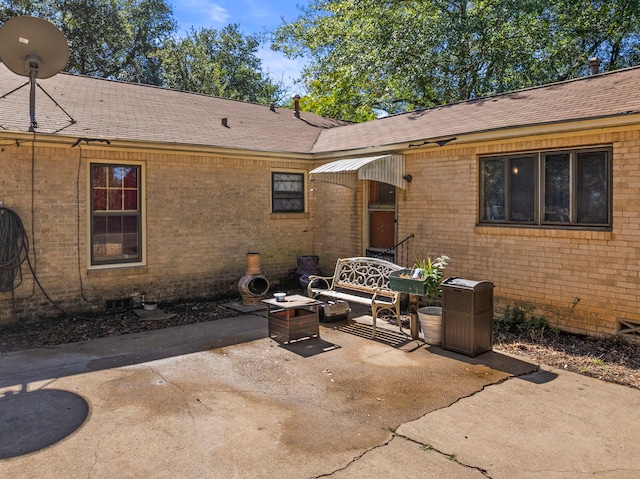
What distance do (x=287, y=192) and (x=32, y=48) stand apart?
19.0 ft

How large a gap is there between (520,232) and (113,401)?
632cm

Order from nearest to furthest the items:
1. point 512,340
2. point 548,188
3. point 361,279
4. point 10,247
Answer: point 512,340 < point 548,188 < point 10,247 < point 361,279

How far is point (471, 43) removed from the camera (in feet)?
59.6

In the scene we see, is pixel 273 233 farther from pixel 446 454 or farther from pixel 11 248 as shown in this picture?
pixel 446 454

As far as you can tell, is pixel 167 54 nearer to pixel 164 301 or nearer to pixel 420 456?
pixel 164 301

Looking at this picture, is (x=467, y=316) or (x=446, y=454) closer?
(x=446, y=454)

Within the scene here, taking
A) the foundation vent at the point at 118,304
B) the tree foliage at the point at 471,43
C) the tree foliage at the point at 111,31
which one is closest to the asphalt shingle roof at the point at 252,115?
the foundation vent at the point at 118,304

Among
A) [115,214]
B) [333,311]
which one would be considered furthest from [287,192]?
[333,311]

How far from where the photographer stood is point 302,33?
Result: 2455cm

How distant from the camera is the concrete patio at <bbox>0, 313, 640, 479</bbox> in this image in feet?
12.1

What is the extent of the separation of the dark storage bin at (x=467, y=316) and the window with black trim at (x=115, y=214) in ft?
19.6

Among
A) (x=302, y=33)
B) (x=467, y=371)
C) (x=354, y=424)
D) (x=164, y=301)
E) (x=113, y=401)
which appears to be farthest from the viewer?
(x=302, y=33)

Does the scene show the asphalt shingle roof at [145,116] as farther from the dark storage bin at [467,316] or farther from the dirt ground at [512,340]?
the dark storage bin at [467,316]

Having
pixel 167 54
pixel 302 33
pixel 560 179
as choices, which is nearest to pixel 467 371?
pixel 560 179
